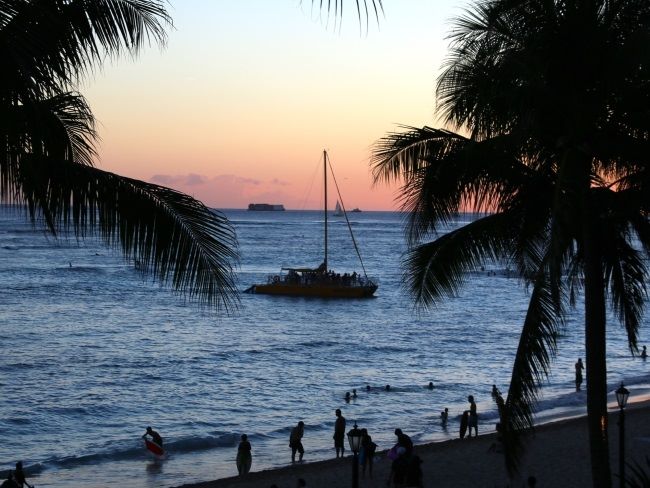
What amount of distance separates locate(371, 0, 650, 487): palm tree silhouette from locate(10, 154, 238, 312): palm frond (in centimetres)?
377

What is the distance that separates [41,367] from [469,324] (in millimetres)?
28904

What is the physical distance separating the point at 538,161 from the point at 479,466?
13.1 m

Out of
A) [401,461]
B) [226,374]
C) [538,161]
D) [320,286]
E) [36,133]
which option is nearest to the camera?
[36,133]

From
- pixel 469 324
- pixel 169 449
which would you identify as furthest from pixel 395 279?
pixel 169 449

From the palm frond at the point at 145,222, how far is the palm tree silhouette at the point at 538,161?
148 inches

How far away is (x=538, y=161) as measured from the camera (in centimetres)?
949

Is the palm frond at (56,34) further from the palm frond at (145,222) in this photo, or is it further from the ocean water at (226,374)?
the ocean water at (226,374)

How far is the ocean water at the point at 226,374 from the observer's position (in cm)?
2641

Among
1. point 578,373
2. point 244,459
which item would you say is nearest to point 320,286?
point 578,373

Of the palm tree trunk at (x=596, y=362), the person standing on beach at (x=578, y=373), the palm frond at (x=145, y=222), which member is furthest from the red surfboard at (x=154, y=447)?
the palm frond at (x=145, y=222)

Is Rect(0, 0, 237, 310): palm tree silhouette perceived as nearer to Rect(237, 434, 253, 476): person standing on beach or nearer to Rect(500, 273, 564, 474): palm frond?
Rect(500, 273, 564, 474): palm frond

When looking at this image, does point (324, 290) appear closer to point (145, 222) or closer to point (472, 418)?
point (472, 418)

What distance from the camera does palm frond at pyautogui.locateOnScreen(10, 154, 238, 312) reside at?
515 centimetres

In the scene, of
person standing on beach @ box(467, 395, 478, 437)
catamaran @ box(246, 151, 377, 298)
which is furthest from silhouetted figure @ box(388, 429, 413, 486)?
catamaran @ box(246, 151, 377, 298)
